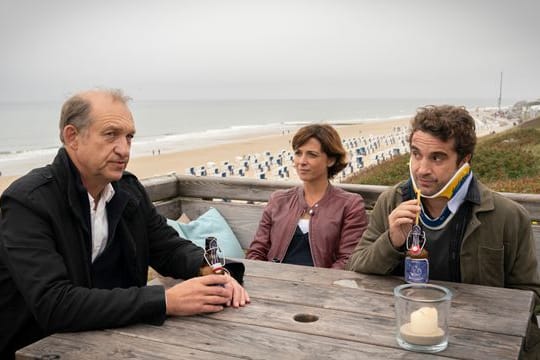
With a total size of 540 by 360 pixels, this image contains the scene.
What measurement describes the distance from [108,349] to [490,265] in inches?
60.6

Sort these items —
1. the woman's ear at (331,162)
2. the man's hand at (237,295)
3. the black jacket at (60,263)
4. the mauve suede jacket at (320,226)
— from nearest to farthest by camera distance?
the black jacket at (60,263)
the man's hand at (237,295)
the mauve suede jacket at (320,226)
the woman's ear at (331,162)

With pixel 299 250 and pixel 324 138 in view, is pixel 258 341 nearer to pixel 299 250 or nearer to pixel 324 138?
pixel 299 250

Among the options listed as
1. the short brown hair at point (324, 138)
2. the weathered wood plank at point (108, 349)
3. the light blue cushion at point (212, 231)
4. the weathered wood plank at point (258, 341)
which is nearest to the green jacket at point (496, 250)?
the weathered wood plank at point (258, 341)

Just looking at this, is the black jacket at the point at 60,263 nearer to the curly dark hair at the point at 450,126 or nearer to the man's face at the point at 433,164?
the man's face at the point at 433,164

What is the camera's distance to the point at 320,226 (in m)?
3.47

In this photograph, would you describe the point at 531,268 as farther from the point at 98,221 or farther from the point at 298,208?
the point at 98,221

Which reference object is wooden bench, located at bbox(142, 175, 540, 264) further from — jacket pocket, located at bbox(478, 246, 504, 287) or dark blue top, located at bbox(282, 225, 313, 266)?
jacket pocket, located at bbox(478, 246, 504, 287)

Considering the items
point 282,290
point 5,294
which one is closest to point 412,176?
point 282,290

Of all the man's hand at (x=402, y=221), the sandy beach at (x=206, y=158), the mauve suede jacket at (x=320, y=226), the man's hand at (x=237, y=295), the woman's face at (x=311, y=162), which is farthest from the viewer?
the sandy beach at (x=206, y=158)

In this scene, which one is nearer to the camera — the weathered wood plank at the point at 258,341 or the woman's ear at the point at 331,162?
the weathered wood plank at the point at 258,341

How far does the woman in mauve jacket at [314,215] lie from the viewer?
3459 mm

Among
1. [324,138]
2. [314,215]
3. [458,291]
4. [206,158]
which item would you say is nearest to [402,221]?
[458,291]

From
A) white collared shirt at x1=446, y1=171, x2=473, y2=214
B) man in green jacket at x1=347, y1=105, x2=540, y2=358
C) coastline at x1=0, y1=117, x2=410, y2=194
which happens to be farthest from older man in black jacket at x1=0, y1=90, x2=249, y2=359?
coastline at x1=0, y1=117, x2=410, y2=194

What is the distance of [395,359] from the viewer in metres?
1.66
